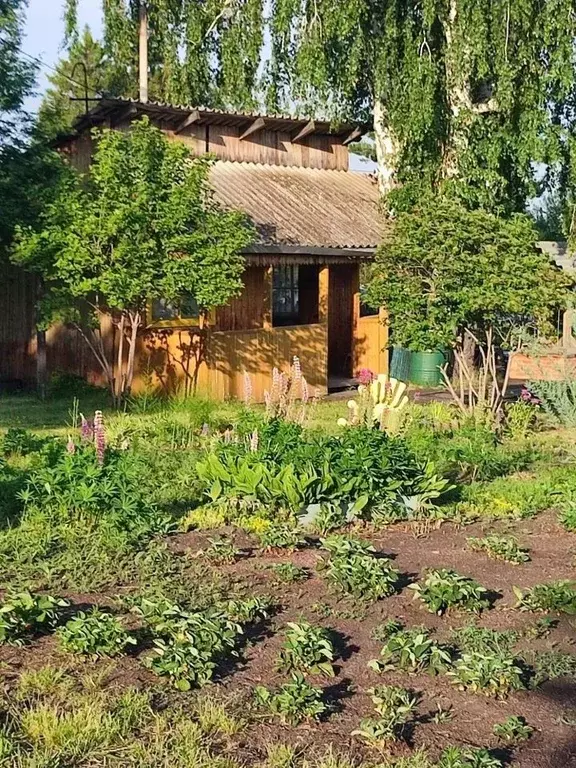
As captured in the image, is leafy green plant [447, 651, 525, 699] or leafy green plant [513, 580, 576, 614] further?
leafy green plant [513, 580, 576, 614]

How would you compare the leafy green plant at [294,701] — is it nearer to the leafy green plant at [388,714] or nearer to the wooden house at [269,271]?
the leafy green plant at [388,714]

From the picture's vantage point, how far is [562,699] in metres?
4.49

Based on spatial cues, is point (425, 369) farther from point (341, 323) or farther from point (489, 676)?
point (489, 676)

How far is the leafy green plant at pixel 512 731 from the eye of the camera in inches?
160

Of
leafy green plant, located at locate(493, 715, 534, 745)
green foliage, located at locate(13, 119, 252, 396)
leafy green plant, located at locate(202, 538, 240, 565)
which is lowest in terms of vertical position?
leafy green plant, located at locate(493, 715, 534, 745)

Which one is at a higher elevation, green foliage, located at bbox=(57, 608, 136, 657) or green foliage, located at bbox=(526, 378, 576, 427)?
green foliage, located at bbox=(526, 378, 576, 427)

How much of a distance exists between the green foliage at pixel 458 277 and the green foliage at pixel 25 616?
22.7ft

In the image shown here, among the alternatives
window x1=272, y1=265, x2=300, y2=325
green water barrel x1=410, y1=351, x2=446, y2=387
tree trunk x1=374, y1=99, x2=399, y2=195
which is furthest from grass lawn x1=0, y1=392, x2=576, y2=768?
tree trunk x1=374, y1=99, x2=399, y2=195

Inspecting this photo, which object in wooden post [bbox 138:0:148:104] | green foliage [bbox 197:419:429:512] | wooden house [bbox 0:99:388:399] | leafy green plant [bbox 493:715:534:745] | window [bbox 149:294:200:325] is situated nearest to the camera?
leafy green plant [bbox 493:715:534:745]

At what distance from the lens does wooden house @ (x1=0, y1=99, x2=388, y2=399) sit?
14.5 metres

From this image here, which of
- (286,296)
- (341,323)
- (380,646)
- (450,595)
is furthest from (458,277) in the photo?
(341,323)

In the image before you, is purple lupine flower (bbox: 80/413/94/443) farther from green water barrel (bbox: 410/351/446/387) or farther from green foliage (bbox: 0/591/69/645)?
green water barrel (bbox: 410/351/446/387)

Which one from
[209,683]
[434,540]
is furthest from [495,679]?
[434,540]

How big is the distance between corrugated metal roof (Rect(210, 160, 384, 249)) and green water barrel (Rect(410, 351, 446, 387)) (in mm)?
2526
